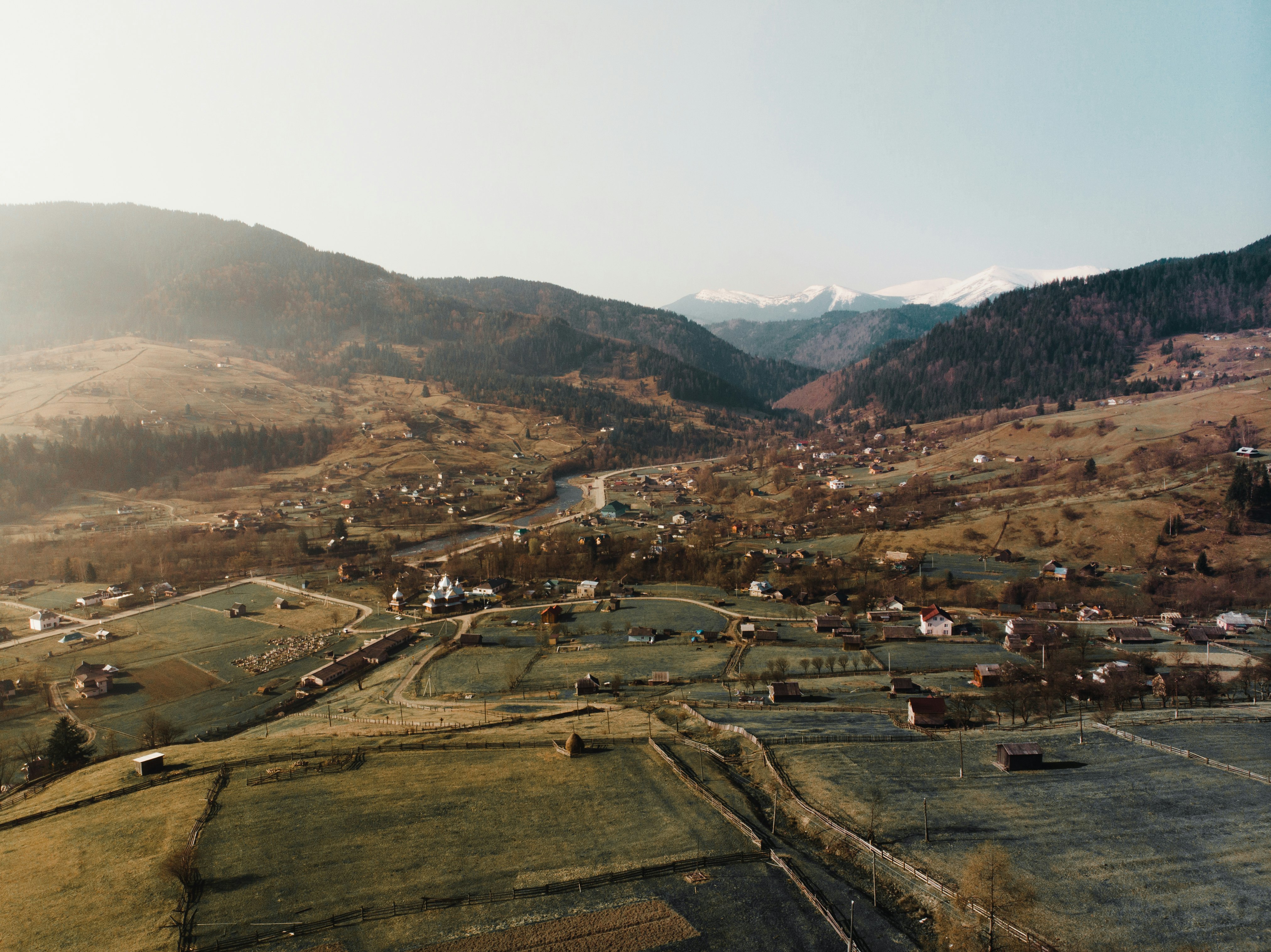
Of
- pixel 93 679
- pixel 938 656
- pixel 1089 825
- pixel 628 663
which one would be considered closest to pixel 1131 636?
pixel 938 656

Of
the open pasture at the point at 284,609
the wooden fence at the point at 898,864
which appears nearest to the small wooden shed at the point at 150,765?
the wooden fence at the point at 898,864

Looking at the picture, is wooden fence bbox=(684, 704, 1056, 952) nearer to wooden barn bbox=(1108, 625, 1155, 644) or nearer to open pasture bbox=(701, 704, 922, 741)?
open pasture bbox=(701, 704, 922, 741)

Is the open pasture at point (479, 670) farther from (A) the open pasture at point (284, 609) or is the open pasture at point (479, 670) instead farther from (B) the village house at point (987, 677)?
(B) the village house at point (987, 677)

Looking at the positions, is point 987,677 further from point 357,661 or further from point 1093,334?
point 1093,334

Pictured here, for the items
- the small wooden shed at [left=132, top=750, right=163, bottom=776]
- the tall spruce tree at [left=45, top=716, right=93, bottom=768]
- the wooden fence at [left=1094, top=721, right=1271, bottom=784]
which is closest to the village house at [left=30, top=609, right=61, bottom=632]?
the tall spruce tree at [left=45, top=716, right=93, bottom=768]

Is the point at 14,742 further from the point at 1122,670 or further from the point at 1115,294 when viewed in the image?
the point at 1115,294
